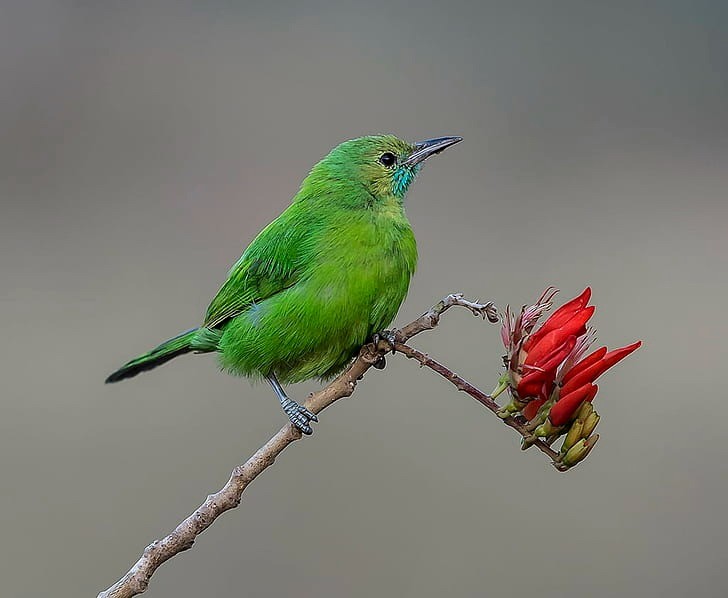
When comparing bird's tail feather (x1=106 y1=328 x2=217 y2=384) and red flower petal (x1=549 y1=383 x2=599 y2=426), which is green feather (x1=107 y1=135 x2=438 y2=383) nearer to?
bird's tail feather (x1=106 y1=328 x2=217 y2=384)

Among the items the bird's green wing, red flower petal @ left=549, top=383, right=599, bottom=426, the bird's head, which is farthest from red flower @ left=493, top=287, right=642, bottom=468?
the bird's head

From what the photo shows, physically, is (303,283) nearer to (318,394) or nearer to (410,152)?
(410,152)

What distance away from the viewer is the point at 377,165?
2295 mm

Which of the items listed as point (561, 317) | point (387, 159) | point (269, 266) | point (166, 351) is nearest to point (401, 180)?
point (387, 159)

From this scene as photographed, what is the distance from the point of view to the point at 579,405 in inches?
51.8

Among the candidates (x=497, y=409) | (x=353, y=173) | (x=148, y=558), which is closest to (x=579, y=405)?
(x=497, y=409)

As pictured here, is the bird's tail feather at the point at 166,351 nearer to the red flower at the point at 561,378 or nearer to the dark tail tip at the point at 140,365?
the dark tail tip at the point at 140,365

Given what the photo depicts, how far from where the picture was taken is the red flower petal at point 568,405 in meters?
1.30

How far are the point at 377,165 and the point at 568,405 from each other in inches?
44.5

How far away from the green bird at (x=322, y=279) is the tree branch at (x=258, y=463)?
1.10 feet

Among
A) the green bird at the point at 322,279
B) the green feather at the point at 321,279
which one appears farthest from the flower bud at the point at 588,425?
the green feather at the point at 321,279

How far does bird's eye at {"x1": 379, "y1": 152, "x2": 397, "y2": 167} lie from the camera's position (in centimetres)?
230

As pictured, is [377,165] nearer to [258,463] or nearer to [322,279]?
[322,279]

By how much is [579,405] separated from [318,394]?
1.31 ft
